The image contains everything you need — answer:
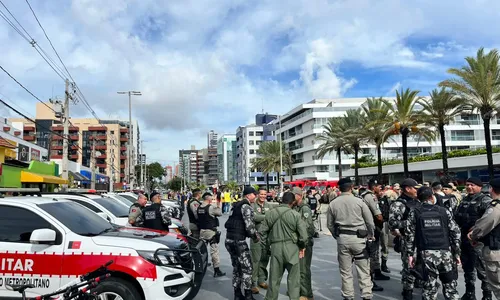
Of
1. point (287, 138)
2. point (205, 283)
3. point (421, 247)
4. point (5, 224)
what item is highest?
point (287, 138)

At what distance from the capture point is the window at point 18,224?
198 inches

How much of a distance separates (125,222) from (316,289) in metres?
5.22

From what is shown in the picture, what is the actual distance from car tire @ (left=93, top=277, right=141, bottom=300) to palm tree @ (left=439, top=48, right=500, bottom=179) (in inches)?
861

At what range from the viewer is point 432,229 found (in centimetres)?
539

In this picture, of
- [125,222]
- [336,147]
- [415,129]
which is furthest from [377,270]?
[336,147]

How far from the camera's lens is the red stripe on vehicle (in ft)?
15.8

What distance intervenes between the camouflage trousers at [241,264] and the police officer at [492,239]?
10.9 feet

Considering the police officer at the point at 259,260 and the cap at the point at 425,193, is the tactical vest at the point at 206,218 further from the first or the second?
the cap at the point at 425,193

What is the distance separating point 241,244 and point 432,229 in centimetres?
293

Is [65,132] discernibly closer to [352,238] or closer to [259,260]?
[259,260]

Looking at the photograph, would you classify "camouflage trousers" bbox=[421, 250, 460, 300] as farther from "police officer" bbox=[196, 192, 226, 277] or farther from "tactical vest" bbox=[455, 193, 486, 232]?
"police officer" bbox=[196, 192, 226, 277]

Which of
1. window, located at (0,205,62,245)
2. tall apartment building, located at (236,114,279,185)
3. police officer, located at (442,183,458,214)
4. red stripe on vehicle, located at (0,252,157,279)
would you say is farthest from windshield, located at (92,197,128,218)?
tall apartment building, located at (236,114,279,185)

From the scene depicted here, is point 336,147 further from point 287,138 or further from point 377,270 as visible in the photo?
point 287,138

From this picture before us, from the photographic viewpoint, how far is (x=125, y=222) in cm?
1002
